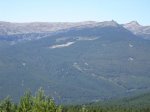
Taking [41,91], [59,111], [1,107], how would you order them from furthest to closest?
[1,107]
[41,91]
[59,111]

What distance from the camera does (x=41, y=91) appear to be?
6406 centimetres

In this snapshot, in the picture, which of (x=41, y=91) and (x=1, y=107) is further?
(x=1, y=107)

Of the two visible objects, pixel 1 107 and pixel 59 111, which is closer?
pixel 59 111

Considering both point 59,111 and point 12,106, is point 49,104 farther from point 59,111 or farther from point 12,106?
point 12,106

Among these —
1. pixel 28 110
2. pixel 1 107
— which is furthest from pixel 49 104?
pixel 1 107

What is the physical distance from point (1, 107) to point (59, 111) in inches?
666

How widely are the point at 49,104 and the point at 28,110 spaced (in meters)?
7.79

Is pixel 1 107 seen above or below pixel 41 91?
below

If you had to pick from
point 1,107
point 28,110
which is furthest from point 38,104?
point 1,107

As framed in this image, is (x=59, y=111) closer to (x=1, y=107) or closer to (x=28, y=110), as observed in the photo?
(x=28, y=110)

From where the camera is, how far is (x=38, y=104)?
61156 millimetres

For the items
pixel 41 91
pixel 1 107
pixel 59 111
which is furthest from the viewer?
pixel 1 107

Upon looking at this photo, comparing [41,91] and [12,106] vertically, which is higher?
[41,91]

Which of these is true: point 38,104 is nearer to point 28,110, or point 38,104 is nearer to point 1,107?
point 28,110
